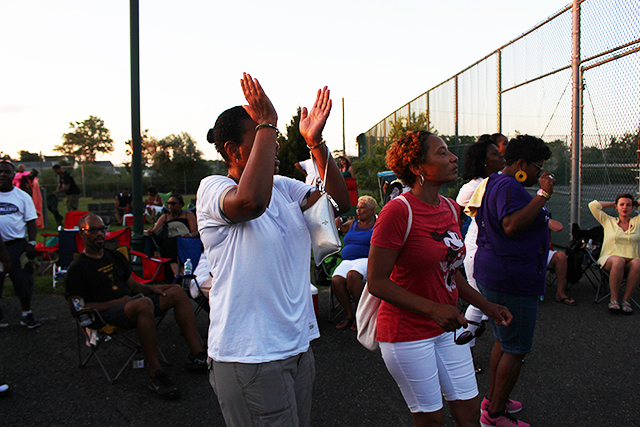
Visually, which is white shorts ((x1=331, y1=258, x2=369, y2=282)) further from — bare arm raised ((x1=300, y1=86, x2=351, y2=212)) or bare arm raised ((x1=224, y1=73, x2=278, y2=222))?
bare arm raised ((x1=224, y1=73, x2=278, y2=222))

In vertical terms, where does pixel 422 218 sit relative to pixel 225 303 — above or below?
above

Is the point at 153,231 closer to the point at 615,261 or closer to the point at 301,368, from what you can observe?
the point at 301,368

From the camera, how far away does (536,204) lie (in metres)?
2.61

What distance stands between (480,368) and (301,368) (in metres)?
2.78

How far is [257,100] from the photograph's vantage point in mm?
A: 1497

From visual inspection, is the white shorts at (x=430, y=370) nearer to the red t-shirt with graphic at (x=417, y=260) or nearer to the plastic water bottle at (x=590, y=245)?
the red t-shirt with graphic at (x=417, y=260)

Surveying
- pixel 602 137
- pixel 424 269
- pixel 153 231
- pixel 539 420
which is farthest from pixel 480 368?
pixel 153 231

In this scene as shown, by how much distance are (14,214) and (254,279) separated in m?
5.20

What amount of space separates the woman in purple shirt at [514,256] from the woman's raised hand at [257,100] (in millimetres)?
1816

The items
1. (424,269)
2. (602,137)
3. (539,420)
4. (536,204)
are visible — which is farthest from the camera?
(602,137)

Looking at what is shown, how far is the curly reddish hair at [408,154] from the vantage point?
228 cm

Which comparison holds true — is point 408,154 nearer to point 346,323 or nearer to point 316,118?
point 316,118

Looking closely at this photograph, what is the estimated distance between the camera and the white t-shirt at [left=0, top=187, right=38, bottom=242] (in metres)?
5.27

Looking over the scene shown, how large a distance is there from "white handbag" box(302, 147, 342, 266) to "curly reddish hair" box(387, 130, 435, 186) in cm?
71
